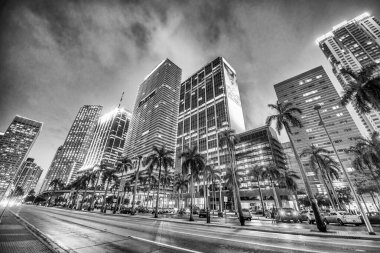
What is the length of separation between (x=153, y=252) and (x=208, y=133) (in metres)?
125

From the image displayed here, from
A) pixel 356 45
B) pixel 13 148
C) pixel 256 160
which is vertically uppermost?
pixel 356 45

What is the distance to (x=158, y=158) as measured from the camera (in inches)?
1735

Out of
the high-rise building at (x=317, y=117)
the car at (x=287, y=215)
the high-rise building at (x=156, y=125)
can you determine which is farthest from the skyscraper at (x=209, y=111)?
the car at (x=287, y=215)

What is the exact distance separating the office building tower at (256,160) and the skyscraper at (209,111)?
13984 mm

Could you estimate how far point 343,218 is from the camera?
887 inches

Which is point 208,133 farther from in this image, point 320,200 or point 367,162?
point 367,162

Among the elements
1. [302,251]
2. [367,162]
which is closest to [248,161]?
[367,162]

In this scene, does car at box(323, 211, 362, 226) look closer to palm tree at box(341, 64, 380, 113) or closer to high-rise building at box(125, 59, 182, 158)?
palm tree at box(341, 64, 380, 113)

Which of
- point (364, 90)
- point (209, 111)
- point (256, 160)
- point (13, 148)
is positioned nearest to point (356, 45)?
point (209, 111)

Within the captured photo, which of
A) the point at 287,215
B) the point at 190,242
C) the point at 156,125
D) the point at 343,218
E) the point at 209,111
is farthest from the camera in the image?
the point at 156,125

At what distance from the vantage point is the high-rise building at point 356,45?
121500 mm

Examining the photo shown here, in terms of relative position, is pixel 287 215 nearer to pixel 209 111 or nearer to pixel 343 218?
pixel 343 218

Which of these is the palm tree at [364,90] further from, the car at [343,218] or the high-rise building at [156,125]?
the high-rise building at [156,125]

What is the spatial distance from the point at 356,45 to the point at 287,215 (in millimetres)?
177779
